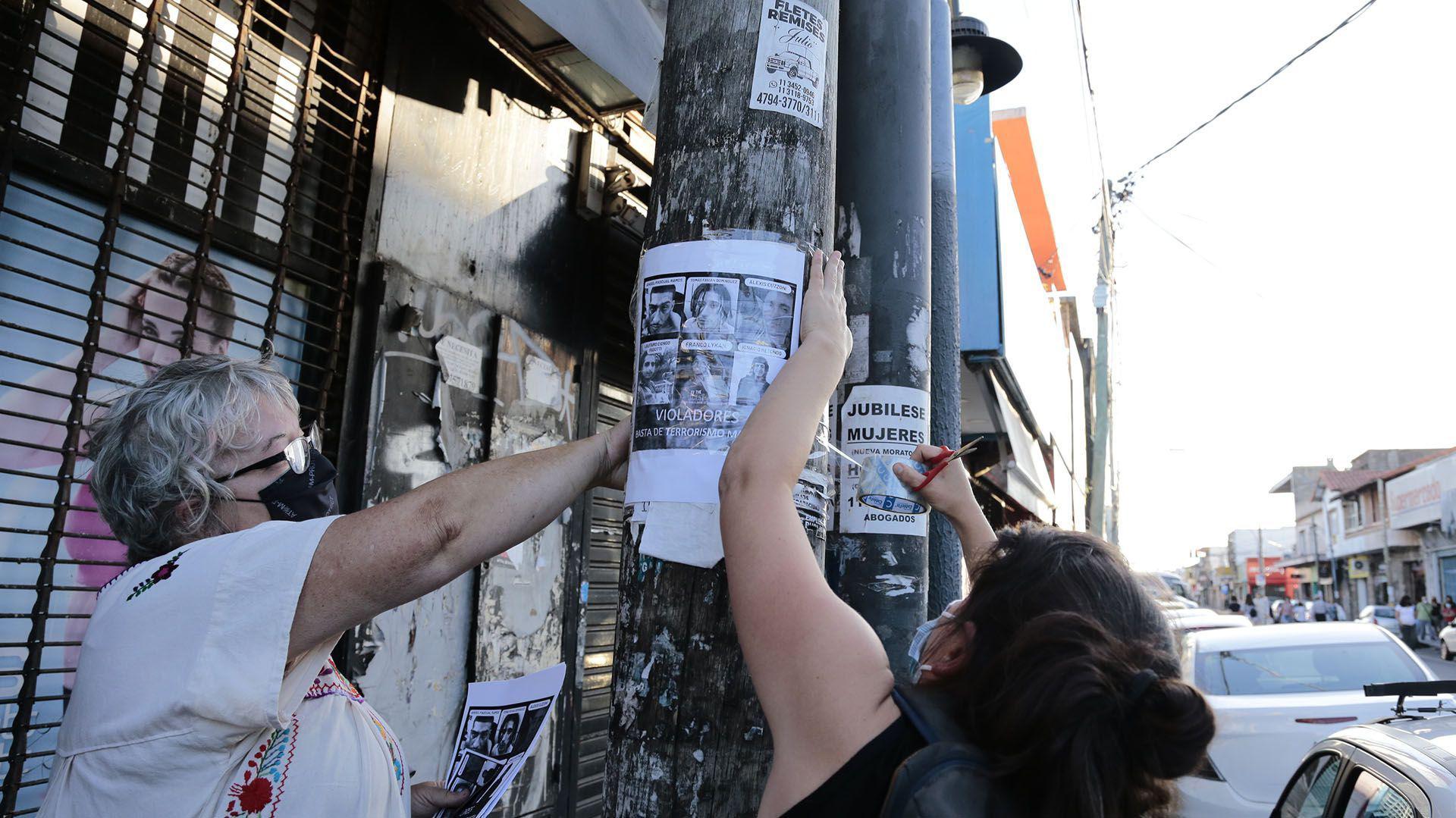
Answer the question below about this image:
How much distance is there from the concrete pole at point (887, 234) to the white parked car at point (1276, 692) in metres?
3.00

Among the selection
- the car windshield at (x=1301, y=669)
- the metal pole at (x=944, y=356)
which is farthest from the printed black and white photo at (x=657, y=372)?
the car windshield at (x=1301, y=669)

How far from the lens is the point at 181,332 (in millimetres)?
3361

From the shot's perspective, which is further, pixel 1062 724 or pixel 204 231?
pixel 204 231

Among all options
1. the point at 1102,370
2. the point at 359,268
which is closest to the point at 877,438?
the point at 359,268

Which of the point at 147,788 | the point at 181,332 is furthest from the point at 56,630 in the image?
the point at 147,788

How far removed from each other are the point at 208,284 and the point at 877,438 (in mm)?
2606

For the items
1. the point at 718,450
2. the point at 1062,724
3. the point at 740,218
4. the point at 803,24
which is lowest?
the point at 1062,724

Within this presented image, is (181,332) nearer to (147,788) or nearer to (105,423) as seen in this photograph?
(105,423)

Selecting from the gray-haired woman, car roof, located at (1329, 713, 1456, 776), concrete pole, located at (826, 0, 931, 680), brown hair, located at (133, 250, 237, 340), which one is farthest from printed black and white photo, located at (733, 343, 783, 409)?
car roof, located at (1329, 713, 1456, 776)

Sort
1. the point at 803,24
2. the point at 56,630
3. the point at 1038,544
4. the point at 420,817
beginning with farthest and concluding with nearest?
1. the point at 56,630
2. the point at 420,817
3. the point at 803,24
4. the point at 1038,544

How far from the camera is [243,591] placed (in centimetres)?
145

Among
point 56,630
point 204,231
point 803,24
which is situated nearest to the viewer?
point 803,24

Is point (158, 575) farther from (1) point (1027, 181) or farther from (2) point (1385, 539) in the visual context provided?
(2) point (1385, 539)

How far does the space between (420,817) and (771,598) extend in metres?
1.13
